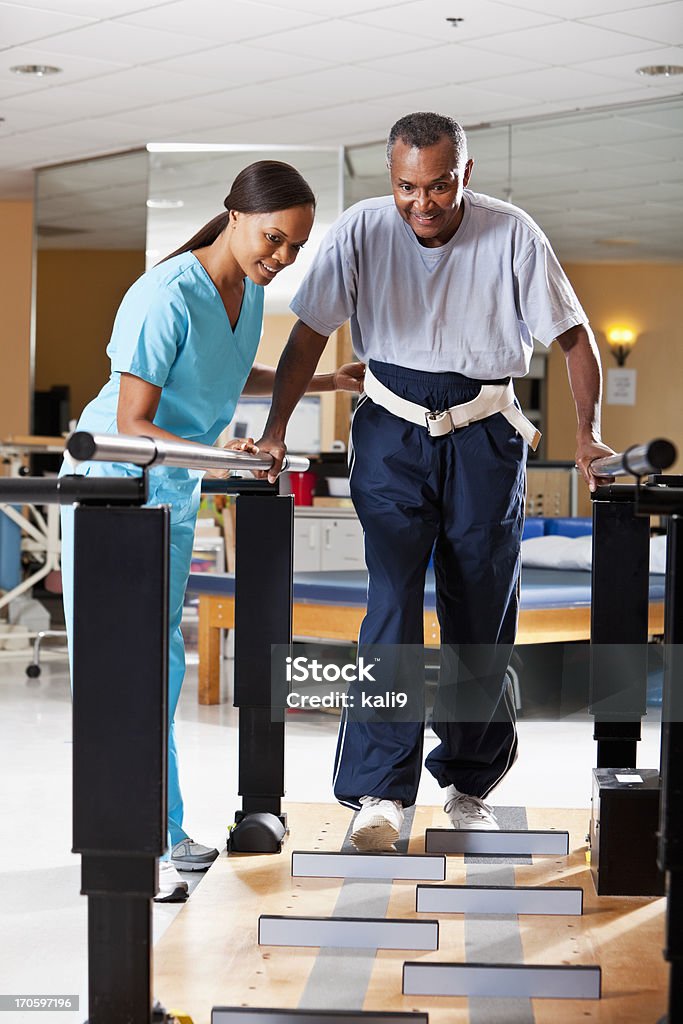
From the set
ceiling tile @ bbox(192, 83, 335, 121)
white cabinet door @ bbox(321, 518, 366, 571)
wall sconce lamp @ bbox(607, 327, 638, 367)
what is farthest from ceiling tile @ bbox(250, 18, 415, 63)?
wall sconce lamp @ bbox(607, 327, 638, 367)

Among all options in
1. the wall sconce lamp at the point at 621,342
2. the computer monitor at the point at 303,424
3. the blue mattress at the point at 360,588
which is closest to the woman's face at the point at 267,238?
the blue mattress at the point at 360,588

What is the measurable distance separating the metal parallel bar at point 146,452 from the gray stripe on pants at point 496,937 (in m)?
0.77

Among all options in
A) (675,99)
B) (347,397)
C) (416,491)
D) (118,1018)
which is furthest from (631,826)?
(347,397)

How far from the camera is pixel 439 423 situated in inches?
92.4

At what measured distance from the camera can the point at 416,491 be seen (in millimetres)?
2391

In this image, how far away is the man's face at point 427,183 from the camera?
220 cm

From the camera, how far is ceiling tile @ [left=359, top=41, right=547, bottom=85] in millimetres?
6004

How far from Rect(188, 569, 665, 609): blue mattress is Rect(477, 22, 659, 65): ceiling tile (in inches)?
91.0

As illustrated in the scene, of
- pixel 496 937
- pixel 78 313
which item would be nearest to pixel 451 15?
pixel 496 937

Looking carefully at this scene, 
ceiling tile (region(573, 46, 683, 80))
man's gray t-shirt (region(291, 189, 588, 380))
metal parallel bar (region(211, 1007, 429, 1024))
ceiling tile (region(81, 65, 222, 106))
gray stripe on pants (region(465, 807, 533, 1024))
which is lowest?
gray stripe on pants (region(465, 807, 533, 1024))

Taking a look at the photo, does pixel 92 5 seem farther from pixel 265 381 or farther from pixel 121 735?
pixel 121 735

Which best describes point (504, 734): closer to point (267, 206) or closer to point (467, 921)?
point (467, 921)

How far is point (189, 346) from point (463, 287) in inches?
19.8

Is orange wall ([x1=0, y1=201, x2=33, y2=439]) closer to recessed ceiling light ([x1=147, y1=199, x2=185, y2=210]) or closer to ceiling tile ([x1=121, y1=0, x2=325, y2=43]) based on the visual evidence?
recessed ceiling light ([x1=147, y1=199, x2=185, y2=210])
